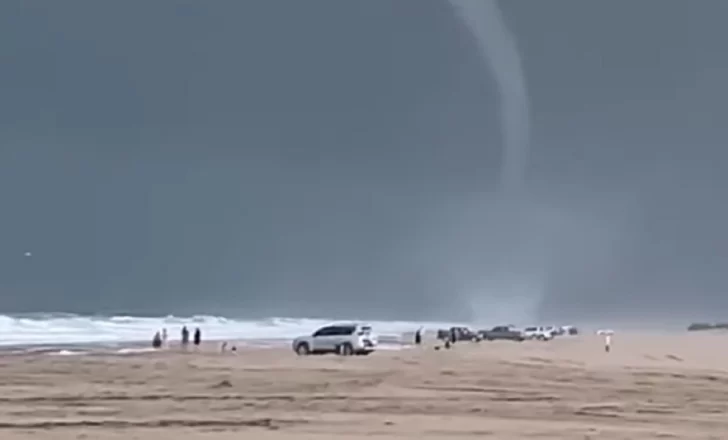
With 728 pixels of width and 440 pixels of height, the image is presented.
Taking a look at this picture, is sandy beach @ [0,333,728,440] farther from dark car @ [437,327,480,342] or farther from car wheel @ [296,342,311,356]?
dark car @ [437,327,480,342]

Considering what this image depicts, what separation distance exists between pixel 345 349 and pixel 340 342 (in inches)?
23.0

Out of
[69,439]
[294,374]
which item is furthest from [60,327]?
[69,439]

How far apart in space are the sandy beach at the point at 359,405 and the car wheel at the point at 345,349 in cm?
1608

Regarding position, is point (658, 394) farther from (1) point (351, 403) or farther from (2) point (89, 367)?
(2) point (89, 367)

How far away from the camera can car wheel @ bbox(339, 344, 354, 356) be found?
40981 millimetres

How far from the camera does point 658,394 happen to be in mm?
18672

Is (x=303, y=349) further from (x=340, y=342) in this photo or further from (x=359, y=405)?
(x=359, y=405)

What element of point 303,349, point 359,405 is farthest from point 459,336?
point 359,405

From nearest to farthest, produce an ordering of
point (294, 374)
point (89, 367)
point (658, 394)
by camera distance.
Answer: point (658, 394) < point (294, 374) < point (89, 367)

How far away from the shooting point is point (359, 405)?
1612 cm

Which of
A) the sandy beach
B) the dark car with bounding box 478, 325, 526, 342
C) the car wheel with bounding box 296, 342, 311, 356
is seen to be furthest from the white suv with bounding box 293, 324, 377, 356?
the dark car with bounding box 478, 325, 526, 342

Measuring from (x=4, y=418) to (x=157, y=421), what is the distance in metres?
2.16

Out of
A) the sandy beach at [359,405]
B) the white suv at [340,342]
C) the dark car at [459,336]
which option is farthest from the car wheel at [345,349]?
the dark car at [459,336]

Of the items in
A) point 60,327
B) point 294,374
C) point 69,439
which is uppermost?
point 60,327
